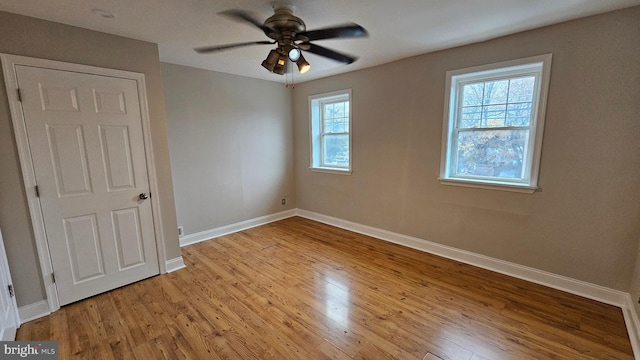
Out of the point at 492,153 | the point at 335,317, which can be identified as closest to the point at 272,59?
the point at 335,317

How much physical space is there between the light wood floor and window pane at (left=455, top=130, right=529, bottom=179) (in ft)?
3.63

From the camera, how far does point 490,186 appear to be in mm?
2814

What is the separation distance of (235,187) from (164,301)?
6.65 ft

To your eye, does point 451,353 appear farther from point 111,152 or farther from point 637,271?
point 111,152

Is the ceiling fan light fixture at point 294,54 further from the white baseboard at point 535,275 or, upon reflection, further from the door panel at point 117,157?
the white baseboard at point 535,275

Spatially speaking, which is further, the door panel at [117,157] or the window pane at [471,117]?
the window pane at [471,117]

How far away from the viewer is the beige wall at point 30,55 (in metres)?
2.02

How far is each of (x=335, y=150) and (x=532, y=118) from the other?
2.65 meters

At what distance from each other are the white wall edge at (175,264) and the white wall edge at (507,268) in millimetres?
2444

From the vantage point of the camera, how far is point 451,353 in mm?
1806

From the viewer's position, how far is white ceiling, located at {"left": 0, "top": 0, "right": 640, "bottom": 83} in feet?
6.36

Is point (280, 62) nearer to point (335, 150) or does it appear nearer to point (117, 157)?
point (117, 157)

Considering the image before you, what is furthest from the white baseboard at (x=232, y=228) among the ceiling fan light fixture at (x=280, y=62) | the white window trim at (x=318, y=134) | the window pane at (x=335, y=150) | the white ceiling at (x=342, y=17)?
the ceiling fan light fixture at (x=280, y=62)

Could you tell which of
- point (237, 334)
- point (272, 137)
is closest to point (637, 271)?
point (237, 334)
